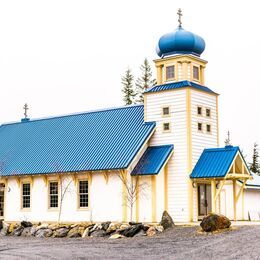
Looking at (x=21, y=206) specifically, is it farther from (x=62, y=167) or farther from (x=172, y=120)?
(x=172, y=120)

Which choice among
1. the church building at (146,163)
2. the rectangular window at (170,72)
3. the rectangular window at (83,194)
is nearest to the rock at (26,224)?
the church building at (146,163)

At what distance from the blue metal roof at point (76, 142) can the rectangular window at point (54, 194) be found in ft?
3.55

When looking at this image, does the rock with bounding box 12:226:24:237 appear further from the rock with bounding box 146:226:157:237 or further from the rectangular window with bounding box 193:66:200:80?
the rectangular window with bounding box 193:66:200:80

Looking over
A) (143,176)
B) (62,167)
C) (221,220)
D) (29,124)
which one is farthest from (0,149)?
(221,220)

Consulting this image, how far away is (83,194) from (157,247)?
11549 mm

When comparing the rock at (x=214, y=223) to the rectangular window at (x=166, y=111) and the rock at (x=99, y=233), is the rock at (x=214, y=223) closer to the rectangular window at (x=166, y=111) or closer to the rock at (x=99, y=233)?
the rock at (x=99, y=233)

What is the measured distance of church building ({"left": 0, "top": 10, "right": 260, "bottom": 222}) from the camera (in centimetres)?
3797

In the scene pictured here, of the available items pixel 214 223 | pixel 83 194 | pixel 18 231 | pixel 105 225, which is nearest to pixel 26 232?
pixel 18 231

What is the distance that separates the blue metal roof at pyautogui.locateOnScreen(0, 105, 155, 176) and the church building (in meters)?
0.08

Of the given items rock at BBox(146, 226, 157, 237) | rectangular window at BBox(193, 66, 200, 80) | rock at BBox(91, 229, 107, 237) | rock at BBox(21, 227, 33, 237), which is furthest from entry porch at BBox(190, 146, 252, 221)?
rock at BBox(21, 227, 33, 237)

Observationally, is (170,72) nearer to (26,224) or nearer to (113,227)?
(113,227)

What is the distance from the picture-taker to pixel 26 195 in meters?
42.9

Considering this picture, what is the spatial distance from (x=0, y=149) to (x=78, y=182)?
8718 millimetres

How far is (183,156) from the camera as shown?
3819 centimetres
